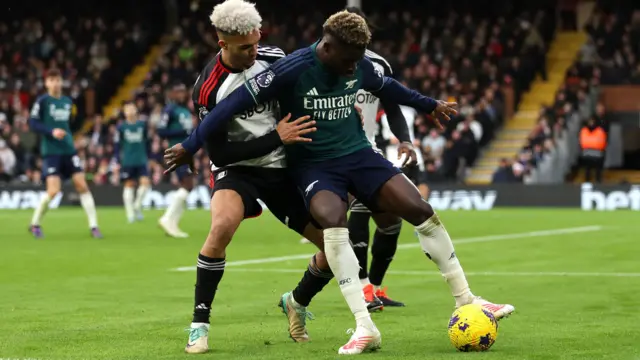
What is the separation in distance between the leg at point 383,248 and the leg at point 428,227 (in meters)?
2.26

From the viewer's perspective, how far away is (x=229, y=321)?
9.16 m

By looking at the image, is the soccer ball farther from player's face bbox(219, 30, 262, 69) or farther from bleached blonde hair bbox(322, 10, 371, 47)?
player's face bbox(219, 30, 262, 69)

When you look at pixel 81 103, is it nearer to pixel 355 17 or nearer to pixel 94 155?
pixel 94 155

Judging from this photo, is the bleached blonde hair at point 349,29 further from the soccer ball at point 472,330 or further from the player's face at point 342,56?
the soccer ball at point 472,330

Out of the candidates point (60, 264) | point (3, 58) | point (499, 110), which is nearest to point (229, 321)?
point (60, 264)

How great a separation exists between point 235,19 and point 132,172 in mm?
16799

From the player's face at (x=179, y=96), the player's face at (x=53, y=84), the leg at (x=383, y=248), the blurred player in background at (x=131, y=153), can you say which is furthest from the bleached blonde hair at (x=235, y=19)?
the blurred player in background at (x=131, y=153)

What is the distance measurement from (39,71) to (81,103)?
6.60 ft

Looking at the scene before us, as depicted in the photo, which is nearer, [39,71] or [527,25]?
[527,25]

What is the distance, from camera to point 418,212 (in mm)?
7672

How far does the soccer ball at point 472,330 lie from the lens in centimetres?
734

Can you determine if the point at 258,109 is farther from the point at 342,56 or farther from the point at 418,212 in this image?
the point at 418,212

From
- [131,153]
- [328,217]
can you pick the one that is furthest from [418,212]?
[131,153]

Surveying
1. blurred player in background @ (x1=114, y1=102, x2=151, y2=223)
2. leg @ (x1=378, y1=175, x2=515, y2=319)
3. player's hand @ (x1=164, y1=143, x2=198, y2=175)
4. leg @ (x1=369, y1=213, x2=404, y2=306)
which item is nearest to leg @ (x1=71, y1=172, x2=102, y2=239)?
blurred player in background @ (x1=114, y1=102, x2=151, y2=223)
